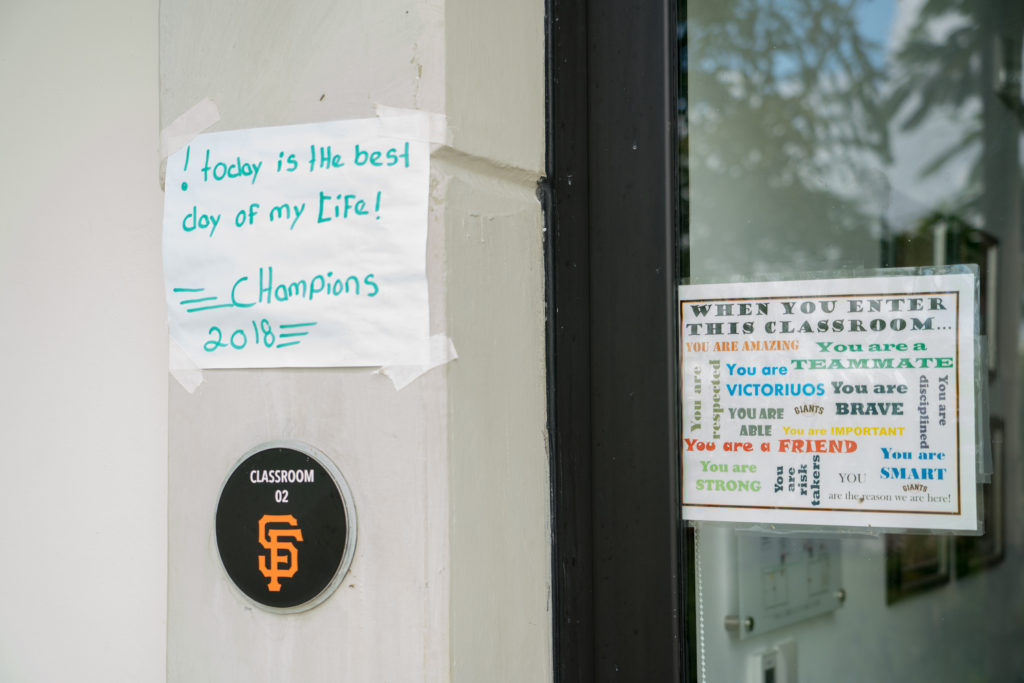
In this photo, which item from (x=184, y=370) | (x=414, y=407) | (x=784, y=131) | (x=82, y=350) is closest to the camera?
(x=414, y=407)

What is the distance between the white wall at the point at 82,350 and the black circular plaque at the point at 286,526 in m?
0.37

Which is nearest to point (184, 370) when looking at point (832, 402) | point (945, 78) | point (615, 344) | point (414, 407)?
point (414, 407)

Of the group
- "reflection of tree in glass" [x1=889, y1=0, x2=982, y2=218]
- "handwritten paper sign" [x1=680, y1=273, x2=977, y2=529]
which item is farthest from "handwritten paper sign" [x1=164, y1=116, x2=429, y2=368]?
"reflection of tree in glass" [x1=889, y1=0, x2=982, y2=218]

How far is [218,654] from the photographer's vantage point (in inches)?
45.7

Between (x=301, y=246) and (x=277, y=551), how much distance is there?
41 cm

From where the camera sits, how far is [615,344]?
4.16 ft

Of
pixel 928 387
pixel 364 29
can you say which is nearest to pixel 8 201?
pixel 364 29

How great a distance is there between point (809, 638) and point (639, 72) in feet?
3.51

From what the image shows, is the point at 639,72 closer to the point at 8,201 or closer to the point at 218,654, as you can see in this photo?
the point at 218,654

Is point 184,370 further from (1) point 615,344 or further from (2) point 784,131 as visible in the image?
(2) point 784,131

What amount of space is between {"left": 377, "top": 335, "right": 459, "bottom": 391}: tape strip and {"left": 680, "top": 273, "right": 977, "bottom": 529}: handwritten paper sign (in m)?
0.39

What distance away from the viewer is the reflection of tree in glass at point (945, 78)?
3.98 ft

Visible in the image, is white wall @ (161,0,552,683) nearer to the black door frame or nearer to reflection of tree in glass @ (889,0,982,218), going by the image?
the black door frame

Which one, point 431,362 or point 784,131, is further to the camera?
point 784,131
